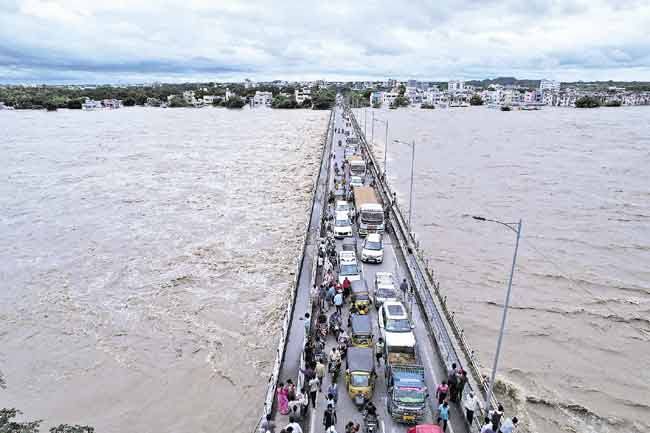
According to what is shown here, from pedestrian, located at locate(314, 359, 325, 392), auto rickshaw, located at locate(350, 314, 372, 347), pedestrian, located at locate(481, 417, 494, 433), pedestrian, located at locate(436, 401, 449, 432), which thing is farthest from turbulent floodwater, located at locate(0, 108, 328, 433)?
pedestrian, located at locate(481, 417, 494, 433)

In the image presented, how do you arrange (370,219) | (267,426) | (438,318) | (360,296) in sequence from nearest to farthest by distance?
(267,426), (438,318), (360,296), (370,219)

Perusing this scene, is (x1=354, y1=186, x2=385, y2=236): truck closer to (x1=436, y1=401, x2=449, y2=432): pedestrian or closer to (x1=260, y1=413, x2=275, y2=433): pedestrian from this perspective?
(x1=436, y1=401, x2=449, y2=432): pedestrian

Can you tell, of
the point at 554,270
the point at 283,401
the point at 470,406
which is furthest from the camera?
the point at 554,270

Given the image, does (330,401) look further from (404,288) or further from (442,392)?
(404,288)

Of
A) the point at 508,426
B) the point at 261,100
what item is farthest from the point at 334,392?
the point at 261,100

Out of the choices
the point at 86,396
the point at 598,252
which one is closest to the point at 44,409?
the point at 86,396

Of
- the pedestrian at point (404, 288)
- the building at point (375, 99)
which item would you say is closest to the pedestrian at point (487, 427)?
the pedestrian at point (404, 288)
